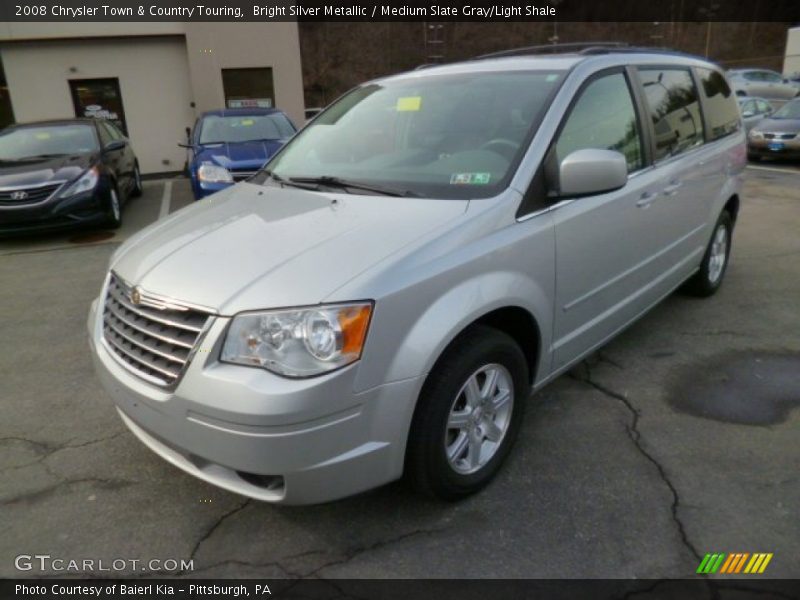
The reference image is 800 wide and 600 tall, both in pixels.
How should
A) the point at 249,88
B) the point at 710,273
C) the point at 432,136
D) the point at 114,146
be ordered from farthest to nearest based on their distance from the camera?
the point at 249,88, the point at 114,146, the point at 710,273, the point at 432,136

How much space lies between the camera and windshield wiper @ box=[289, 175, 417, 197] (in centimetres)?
284

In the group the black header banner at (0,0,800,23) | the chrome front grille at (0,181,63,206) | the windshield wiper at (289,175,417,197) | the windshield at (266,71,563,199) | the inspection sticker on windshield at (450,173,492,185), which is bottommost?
the chrome front grille at (0,181,63,206)

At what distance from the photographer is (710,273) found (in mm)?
5004

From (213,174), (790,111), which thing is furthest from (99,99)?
(790,111)

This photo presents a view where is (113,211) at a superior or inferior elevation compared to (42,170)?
inferior

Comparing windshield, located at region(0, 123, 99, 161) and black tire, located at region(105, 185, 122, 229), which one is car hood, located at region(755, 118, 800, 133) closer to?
black tire, located at region(105, 185, 122, 229)

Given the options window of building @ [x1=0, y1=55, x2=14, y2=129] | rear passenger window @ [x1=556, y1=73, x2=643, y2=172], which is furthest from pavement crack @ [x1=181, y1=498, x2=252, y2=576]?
window of building @ [x1=0, y1=55, x2=14, y2=129]

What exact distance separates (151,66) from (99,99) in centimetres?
138

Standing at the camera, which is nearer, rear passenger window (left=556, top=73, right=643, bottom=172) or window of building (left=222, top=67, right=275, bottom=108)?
rear passenger window (left=556, top=73, right=643, bottom=172)

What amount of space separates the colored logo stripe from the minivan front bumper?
1.21 metres

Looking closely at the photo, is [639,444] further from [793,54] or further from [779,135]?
[793,54]

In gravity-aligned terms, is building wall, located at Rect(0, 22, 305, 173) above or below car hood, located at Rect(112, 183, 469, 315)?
above

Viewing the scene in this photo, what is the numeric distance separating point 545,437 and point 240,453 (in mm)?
1683

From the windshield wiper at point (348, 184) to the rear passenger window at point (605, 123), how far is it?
78 cm
